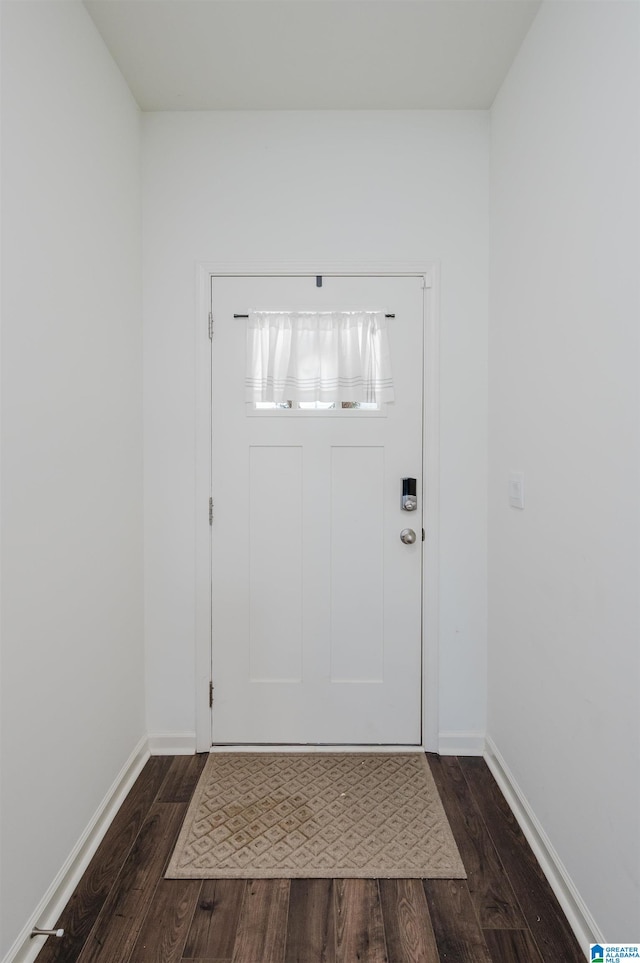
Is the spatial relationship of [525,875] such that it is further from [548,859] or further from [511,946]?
[511,946]

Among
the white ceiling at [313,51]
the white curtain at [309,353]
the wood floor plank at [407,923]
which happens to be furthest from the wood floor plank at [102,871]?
the white ceiling at [313,51]

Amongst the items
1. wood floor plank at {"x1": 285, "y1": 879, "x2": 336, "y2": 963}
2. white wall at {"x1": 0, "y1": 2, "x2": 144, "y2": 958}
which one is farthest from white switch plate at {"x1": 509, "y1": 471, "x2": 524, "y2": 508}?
white wall at {"x1": 0, "y1": 2, "x2": 144, "y2": 958}

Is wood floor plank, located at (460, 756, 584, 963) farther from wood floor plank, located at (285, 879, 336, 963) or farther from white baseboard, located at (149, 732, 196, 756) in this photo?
white baseboard, located at (149, 732, 196, 756)

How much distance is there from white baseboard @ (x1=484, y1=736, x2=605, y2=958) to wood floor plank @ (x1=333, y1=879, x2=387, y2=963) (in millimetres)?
529

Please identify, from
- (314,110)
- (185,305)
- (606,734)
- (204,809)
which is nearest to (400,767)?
(204,809)

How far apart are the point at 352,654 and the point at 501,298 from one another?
64.5 inches

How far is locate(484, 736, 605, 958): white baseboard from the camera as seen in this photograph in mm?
1247

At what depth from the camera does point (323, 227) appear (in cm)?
203

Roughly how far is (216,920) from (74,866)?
0.48 meters

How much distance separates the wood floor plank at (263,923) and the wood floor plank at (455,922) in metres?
0.43

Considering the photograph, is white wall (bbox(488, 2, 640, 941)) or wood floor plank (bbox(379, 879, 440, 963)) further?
wood floor plank (bbox(379, 879, 440, 963))

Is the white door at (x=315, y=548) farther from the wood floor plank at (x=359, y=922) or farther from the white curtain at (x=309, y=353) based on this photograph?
the wood floor plank at (x=359, y=922)

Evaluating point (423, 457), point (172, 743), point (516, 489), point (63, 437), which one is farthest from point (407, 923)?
point (63, 437)

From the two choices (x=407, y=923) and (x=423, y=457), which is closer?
(x=407, y=923)
